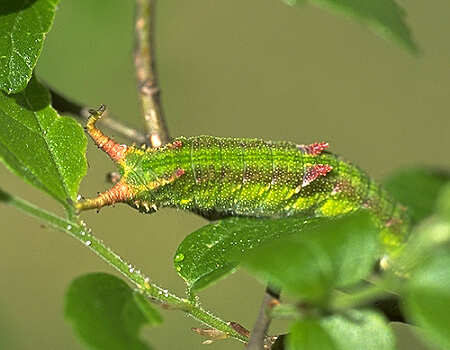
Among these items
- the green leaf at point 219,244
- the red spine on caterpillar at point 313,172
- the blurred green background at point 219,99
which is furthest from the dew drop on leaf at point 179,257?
the blurred green background at point 219,99

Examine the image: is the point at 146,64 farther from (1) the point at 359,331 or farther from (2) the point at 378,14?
(1) the point at 359,331

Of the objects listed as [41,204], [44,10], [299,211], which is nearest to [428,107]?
[41,204]

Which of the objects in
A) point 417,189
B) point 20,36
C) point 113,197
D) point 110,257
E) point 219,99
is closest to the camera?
point 110,257

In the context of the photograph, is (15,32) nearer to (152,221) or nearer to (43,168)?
(43,168)

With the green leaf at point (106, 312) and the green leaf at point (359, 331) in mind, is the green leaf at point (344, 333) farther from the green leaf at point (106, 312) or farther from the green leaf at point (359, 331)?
the green leaf at point (106, 312)

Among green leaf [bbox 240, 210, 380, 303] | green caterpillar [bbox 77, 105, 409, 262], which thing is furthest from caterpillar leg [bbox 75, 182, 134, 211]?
green leaf [bbox 240, 210, 380, 303]

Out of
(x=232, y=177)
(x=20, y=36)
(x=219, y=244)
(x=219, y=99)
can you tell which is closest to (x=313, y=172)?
(x=232, y=177)

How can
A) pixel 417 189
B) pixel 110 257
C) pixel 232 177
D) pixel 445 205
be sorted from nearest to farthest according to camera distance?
pixel 445 205, pixel 110 257, pixel 232 177, pixel 417 189
